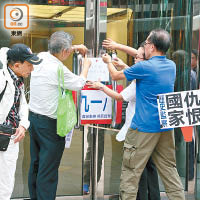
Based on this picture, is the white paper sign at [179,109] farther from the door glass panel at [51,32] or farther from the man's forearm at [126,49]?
the door glass panel at [51,32]

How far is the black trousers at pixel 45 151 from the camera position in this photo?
4.50 meters

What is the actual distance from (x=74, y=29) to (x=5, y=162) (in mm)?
1917

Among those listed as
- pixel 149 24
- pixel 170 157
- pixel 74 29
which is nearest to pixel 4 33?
pixel 74 29

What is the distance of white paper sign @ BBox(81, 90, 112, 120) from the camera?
5029 mm

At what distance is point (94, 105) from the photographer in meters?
5.05

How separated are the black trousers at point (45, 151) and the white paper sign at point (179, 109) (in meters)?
1.00

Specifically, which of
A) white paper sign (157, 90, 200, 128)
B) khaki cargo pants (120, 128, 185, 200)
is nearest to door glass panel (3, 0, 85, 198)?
khaki cargo pants (120, 128, 185, 200)

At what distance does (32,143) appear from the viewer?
15.3 ft

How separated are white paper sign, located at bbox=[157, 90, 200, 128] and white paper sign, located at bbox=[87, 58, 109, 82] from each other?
96cm

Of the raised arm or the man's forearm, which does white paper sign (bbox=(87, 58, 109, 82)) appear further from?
the man's forearm

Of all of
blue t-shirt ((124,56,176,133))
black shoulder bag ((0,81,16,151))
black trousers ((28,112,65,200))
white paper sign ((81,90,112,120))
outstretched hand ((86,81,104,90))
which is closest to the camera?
black shoulder bag ((0,81,16,151))

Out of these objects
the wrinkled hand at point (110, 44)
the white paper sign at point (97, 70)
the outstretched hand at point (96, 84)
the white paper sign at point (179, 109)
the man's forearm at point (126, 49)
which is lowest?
the white paper sign at point (179, 109)

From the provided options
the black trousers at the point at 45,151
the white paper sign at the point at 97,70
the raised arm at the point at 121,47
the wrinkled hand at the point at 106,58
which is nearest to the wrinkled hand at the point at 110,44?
the raised arm at the point at 121,47

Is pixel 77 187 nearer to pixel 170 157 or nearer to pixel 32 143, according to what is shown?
pixel 32 143
